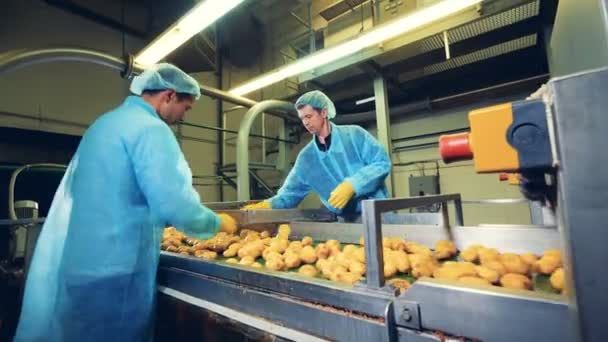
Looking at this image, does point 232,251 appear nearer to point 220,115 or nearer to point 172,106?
point 172,106

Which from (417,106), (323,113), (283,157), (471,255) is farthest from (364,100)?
(471,255)

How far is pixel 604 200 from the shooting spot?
31 cm

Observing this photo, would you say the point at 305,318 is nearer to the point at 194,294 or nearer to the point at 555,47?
the point at 194,294

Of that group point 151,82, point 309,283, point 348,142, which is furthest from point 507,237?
point 151,82

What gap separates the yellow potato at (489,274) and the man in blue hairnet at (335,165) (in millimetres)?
1128

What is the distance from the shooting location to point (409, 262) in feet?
2.91

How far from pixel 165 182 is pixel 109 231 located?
0.28 metres

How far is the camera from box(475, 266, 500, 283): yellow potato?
0.70 m

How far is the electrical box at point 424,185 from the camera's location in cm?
410

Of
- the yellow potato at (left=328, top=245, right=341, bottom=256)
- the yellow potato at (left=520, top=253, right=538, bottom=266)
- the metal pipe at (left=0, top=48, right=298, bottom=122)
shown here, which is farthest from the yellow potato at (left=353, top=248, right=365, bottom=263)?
the metal pipe at (left=0, top=48, right=298, bottom=122)

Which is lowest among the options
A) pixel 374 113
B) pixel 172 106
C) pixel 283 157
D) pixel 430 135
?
pixel 172 106

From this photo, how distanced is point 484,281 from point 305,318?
17.7 inches

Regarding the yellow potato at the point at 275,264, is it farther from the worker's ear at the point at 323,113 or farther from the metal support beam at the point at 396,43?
the metal support beam at the point at 396,43

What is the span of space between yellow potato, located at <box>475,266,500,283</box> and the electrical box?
3550mm
